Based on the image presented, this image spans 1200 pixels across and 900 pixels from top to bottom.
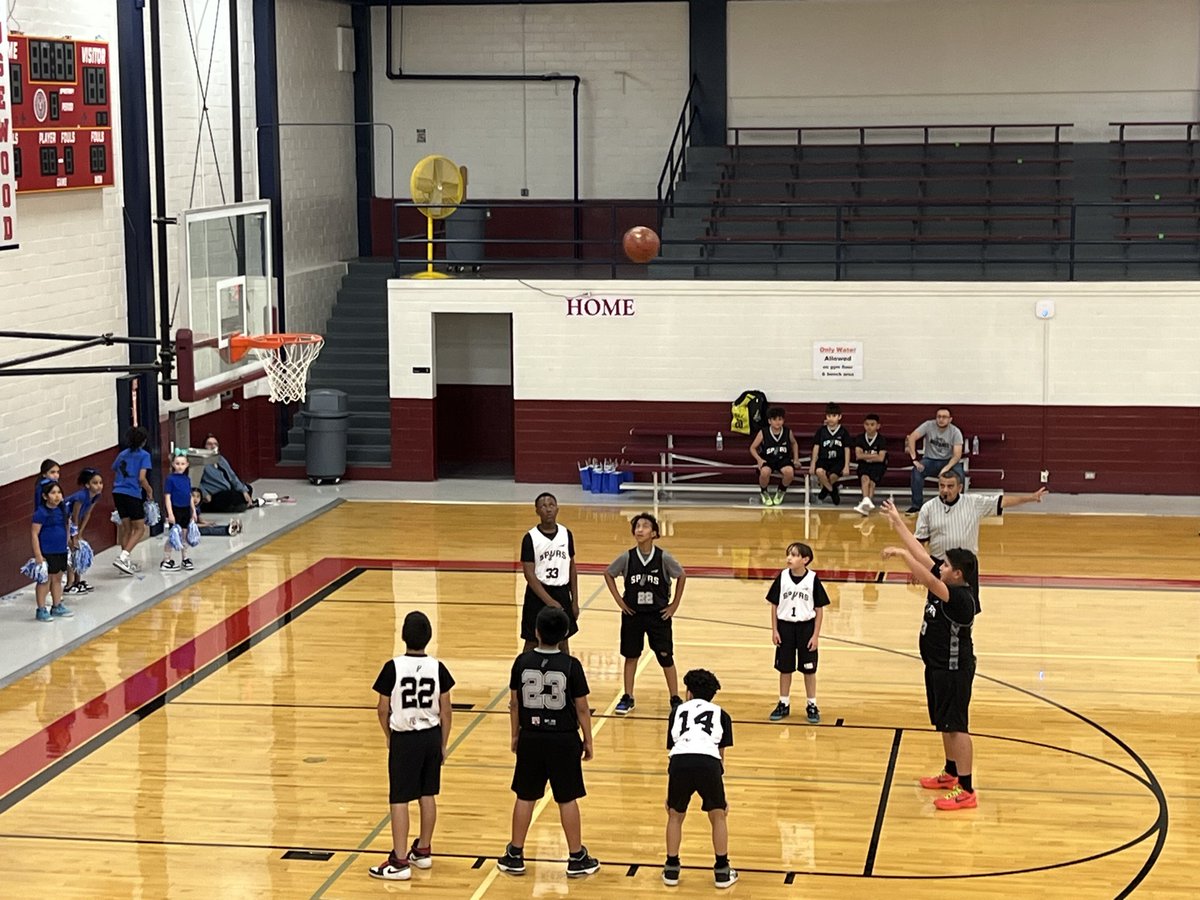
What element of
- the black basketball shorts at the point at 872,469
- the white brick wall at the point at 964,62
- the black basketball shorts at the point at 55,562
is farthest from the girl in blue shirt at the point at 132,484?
the white brick wall at the point at 964,62

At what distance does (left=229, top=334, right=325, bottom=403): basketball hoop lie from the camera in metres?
16.7

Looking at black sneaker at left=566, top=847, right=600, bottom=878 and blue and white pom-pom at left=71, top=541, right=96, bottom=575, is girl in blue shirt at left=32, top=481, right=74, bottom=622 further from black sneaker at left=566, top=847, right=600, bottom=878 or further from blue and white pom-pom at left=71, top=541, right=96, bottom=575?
black sneaker at left=566, top=847, right=600, bottom=878

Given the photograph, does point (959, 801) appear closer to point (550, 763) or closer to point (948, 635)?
point (948, 635)

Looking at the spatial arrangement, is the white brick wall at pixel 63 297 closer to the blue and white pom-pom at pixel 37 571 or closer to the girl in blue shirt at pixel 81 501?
the girl in blue shirt at pixel 81 501

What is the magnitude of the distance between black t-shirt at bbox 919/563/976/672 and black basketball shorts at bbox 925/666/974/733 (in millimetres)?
39

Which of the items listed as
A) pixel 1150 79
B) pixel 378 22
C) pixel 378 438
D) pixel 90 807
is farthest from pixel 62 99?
pixel 1150 79

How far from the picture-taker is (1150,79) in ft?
82.1

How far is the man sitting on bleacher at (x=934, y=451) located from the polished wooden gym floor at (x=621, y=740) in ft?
6.96

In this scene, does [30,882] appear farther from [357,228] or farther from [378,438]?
[357,228]

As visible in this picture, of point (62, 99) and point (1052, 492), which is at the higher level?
point (62, 99)

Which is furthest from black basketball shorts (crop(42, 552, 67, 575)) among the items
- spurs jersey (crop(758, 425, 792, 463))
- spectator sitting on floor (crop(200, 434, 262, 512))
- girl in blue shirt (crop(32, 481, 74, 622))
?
spurs jersey (crop(758, 425, 792, 463))

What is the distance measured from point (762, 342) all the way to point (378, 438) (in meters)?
5.25

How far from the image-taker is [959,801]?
34.7ft

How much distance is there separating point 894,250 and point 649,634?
12300mm
